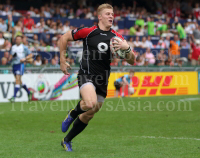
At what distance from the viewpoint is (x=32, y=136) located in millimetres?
8164

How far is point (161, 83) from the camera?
68.6 feet

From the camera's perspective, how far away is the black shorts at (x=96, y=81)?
630 cm

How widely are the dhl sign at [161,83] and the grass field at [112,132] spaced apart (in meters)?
5.56

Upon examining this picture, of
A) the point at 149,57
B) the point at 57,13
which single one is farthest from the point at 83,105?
the point at 57,13

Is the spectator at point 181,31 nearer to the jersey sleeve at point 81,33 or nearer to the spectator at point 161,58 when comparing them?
the spectator at point 161,58

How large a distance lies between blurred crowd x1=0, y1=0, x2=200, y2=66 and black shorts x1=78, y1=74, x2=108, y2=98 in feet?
31.8

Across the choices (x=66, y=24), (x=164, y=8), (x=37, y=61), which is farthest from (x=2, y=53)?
(x=164, y=8)

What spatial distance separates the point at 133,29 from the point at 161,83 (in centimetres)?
386

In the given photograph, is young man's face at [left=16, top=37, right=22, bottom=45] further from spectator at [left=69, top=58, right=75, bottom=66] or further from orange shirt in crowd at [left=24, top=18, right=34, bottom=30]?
orange shirt in crowd at [left=24, top=18, right=34, bottom=30]

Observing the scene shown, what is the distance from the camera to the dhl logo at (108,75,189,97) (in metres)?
20.2

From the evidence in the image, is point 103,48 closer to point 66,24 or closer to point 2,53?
point 2,53

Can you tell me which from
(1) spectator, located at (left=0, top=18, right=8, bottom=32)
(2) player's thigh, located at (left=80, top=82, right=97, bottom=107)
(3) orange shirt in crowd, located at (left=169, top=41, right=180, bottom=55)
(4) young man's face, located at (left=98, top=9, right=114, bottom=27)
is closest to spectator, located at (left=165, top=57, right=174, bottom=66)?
(3) orange shirt in crowd, located at (left=169, top=41, right=180, bottom=55)

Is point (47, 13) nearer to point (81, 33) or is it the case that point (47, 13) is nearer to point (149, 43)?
point (149, 43)

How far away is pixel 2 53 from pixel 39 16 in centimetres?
449
